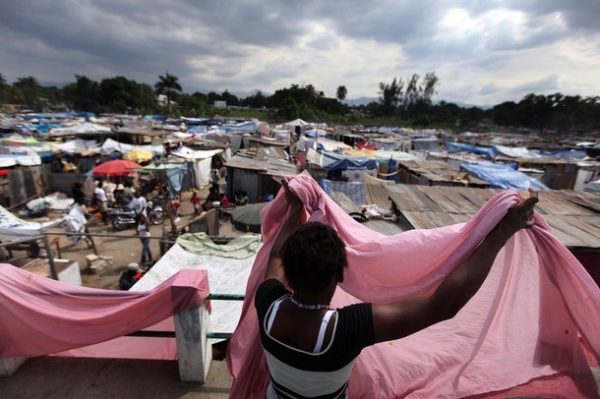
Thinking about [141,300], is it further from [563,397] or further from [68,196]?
[68,196]

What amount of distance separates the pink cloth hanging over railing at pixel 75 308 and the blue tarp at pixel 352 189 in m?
7.95

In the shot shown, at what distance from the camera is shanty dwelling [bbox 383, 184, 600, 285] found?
174 inches

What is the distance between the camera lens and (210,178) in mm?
19875

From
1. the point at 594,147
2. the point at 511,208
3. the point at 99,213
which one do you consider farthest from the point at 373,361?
the point at 594,147

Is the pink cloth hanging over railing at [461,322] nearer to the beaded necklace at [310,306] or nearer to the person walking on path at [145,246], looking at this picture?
the beaded necklace at [310,306]

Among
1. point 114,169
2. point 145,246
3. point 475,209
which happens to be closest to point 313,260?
point 475,209

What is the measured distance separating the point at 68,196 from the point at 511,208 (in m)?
20.7

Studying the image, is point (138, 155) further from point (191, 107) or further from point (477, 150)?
point (191, 107)

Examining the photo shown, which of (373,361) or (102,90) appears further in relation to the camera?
(102,90)

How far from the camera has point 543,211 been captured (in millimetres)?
5348

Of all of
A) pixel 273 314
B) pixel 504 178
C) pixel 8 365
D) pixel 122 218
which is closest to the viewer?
pixel 273 314

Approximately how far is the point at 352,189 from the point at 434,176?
3472mm

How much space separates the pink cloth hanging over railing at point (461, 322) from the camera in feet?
6.82

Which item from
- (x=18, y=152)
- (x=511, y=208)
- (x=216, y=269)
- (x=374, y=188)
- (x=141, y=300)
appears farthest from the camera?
(x=18, y=152)
